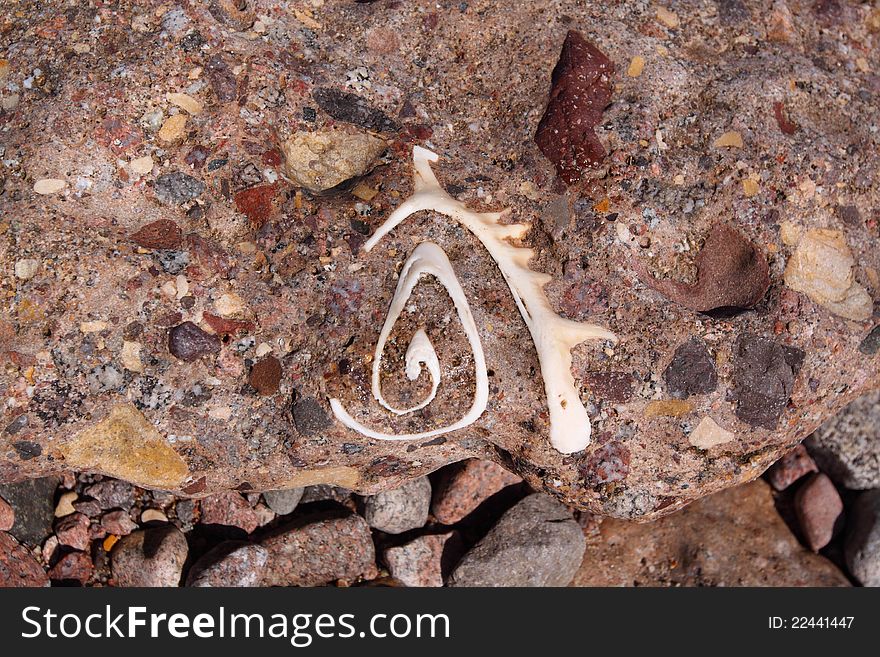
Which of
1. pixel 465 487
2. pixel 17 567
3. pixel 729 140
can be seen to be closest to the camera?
pixel 729 140

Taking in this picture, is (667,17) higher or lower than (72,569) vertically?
higher

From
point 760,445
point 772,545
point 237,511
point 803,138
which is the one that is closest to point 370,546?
point 237,511

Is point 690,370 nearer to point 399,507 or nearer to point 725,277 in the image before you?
point 725,277

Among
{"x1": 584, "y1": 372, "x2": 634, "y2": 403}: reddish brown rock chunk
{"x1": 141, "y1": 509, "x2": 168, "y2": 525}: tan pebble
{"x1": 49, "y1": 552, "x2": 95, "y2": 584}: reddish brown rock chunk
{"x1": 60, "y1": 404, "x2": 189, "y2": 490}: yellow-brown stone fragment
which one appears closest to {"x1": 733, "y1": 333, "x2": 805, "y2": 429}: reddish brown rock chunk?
{"x1": 584, "y1": 372, "x2": 634, "y2": 403}: reddish brown rock chunk

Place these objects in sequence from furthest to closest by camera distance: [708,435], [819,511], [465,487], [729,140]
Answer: [819,511] → [465,487] → [729,140] → [708,435]

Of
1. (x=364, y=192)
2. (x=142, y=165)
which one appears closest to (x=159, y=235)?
(x=142, y=165)

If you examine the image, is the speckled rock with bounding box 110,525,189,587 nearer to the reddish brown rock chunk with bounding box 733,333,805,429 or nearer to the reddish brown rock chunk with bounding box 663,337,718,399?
the reddish brown rock chunk with bounding box 663,337,718,399

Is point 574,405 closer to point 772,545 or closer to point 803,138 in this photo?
point 803,138

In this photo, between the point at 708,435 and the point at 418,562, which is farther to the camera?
the point at 418,562
